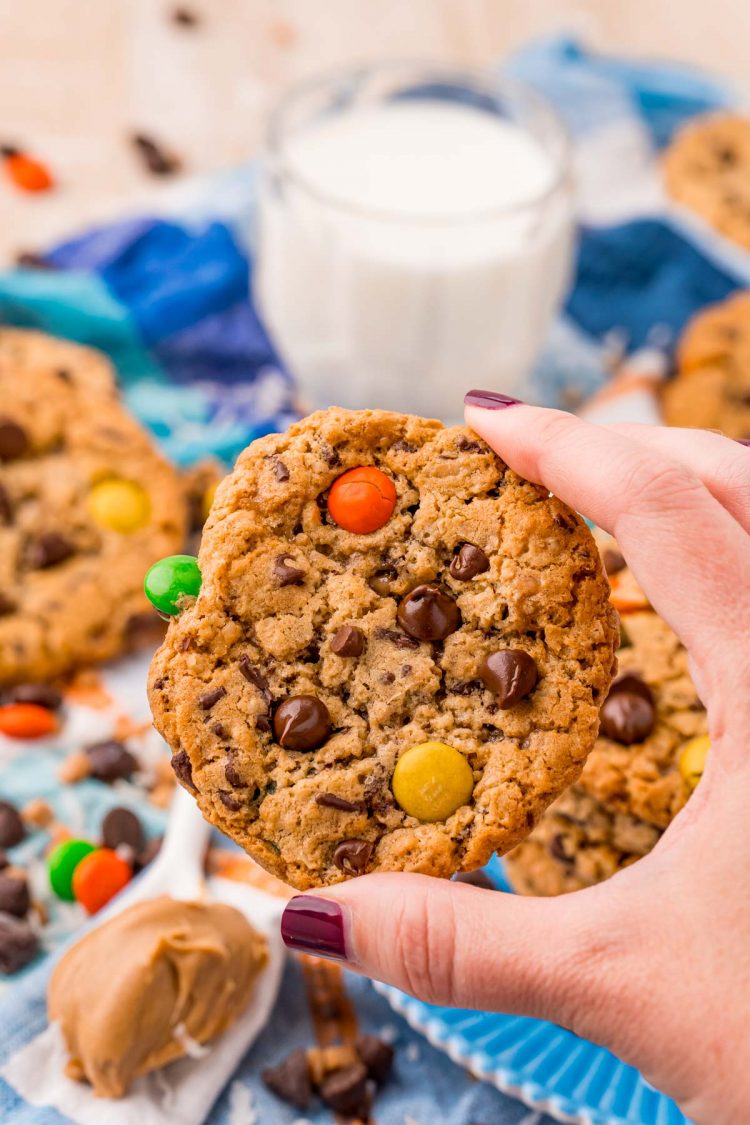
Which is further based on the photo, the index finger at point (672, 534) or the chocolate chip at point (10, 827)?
the chocolate chip at point (10, 827)

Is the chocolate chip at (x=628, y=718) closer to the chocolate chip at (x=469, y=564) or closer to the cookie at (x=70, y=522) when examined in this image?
the chocolate chip at (x=469, y=564)

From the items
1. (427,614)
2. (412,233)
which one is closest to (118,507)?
(412,233)

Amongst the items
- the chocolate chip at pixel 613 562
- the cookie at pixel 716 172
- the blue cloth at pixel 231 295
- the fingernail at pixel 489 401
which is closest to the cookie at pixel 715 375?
the blue cloth at pixel 231 295

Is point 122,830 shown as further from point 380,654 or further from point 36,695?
point 380,654

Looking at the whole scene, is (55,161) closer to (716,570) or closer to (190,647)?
(190,647)

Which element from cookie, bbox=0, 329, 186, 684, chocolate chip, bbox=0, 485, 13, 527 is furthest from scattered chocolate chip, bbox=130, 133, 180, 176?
chocolate chip, bbox=0, 485, 13, 527

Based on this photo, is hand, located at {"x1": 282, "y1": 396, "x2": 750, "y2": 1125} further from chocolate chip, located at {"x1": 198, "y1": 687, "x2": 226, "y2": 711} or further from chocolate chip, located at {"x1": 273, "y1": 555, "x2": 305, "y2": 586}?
chocolate chip, located at {"x1": 273, "y1": 555, "x2": 305, "y2": 586}
